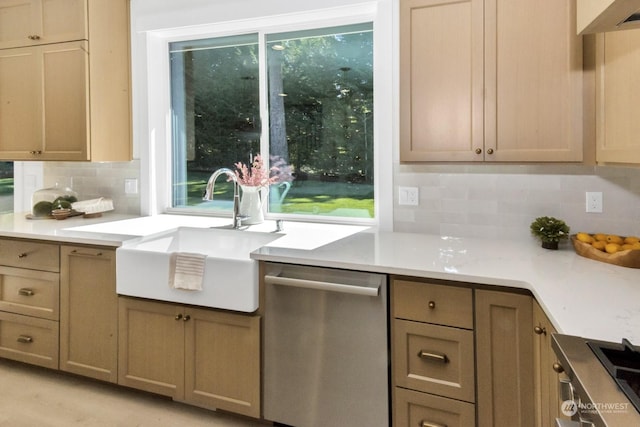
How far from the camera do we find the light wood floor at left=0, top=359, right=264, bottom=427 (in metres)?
2.19

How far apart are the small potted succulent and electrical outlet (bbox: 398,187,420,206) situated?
0.64 meters

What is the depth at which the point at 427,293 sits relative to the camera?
5.65ft

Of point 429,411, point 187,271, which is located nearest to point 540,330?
point 429,411

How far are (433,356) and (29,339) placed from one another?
7.73 ft

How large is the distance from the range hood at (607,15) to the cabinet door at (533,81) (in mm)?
491

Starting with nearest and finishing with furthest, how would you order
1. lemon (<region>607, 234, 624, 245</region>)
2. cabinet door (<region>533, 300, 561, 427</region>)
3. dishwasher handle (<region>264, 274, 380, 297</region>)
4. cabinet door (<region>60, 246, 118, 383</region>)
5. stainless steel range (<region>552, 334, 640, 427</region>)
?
stainless steel range (<region>552, 334, 640, 427</region>) → cabinet door (<region>533, 300, 561, 427</region>) → dishwasher handle (<region>264, 274, 380, 297</region>) → lemon (<region>607, 234, 624, 245</region>) → cabinet door (<region>60, 246, 118, 383</region>)

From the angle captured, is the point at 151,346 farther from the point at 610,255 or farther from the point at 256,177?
the point at 610,255

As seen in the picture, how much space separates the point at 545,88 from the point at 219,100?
211 cm

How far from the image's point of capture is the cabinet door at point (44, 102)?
2.83 metres

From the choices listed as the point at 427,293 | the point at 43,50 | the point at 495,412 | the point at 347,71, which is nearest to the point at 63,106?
the point at 43,50

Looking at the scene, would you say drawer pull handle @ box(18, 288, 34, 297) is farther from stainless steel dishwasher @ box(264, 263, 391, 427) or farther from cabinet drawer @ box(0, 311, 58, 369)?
stainless steel dishwasher @ box(264, 263, 391, 427)

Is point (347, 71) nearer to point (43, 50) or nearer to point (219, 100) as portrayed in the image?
point (219, 100)

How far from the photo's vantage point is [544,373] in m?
1.44

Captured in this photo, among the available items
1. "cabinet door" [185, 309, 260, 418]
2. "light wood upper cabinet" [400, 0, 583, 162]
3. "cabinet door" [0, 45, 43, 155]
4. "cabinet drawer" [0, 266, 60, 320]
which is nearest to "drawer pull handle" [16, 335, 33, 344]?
"cabinet drawer" [0, 266, 60, 320]
